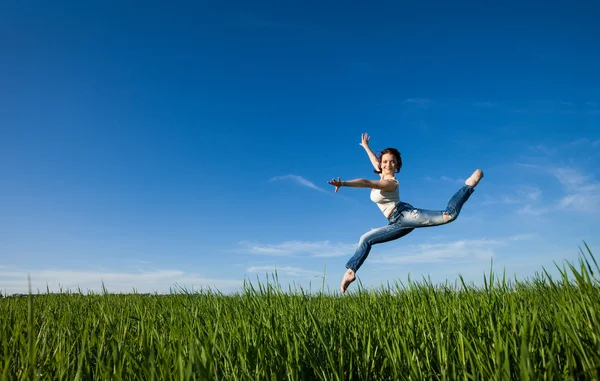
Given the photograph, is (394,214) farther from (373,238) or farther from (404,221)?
(373,238)

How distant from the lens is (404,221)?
7.32m

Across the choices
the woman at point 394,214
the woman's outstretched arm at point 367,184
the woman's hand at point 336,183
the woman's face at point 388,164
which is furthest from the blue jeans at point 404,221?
the woman's hand at point 336,183

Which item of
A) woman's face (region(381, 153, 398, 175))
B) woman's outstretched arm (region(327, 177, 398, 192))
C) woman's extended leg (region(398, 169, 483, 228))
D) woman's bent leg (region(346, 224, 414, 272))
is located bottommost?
woman's bent leg (region(346, 224, 414, 272))

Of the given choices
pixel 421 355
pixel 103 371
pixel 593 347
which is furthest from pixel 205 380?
pixel 593 347

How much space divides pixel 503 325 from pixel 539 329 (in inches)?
7.0

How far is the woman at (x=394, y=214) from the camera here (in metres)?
7.12

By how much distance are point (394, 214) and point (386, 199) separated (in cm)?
29

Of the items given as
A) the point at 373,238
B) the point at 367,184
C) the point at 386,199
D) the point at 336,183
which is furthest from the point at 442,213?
the point at 336,183

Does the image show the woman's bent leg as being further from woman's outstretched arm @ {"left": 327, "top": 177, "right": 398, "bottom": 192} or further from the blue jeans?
woman's outstretched arm @ {"left": 327, "top": 177, "right": 398, "bottom": 192}

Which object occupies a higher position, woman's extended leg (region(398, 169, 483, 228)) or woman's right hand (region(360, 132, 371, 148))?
woman's right hand (region(360, 132, 371, 148))

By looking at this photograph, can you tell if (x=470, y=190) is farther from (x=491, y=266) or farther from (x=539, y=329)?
(x=539, y=329)

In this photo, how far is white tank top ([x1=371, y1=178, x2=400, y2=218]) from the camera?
7312 millimetres

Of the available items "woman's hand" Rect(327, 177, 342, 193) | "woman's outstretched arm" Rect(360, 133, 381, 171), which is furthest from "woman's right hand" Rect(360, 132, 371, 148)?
"woman's hand" Rect(327, 177, 342, 193)

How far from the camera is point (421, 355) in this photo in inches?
88.2
